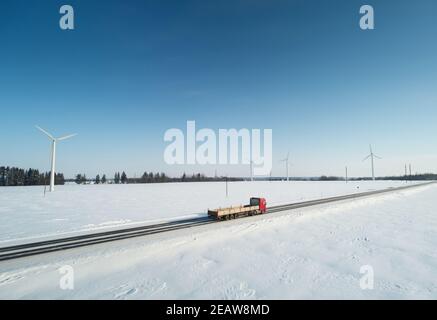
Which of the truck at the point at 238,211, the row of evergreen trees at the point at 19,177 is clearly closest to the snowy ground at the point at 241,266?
the truck at the point at 238,211

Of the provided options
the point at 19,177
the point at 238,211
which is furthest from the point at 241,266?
the point at 19,177

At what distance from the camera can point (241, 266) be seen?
1284 centimetres

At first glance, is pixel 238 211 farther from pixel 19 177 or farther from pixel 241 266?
pixel 19 177

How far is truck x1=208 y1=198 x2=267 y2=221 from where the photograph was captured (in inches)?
980

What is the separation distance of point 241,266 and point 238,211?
13.5 m

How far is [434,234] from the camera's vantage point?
1903 centimetres

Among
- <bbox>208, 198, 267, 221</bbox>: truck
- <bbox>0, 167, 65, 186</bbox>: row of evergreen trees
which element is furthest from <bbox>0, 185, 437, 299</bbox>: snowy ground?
<bbox>0, 167, 65, 186</bbox>: row of evergreen trees

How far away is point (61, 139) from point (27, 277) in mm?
60140

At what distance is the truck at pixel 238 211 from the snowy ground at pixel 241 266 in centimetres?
436

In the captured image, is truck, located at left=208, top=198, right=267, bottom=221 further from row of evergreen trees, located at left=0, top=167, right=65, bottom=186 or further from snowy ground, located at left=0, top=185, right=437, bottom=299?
row of evergreen trees, located at left=0, top=167, right=65, bottom=186

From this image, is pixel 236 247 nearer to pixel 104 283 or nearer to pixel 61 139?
pixel 104 283

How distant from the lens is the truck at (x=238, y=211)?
24.9 meters

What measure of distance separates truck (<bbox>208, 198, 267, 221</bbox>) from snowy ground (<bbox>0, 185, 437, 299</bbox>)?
14.3ft

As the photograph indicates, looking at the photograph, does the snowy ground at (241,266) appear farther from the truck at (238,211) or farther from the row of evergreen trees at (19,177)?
the row of evergreen trees at (19,177)
